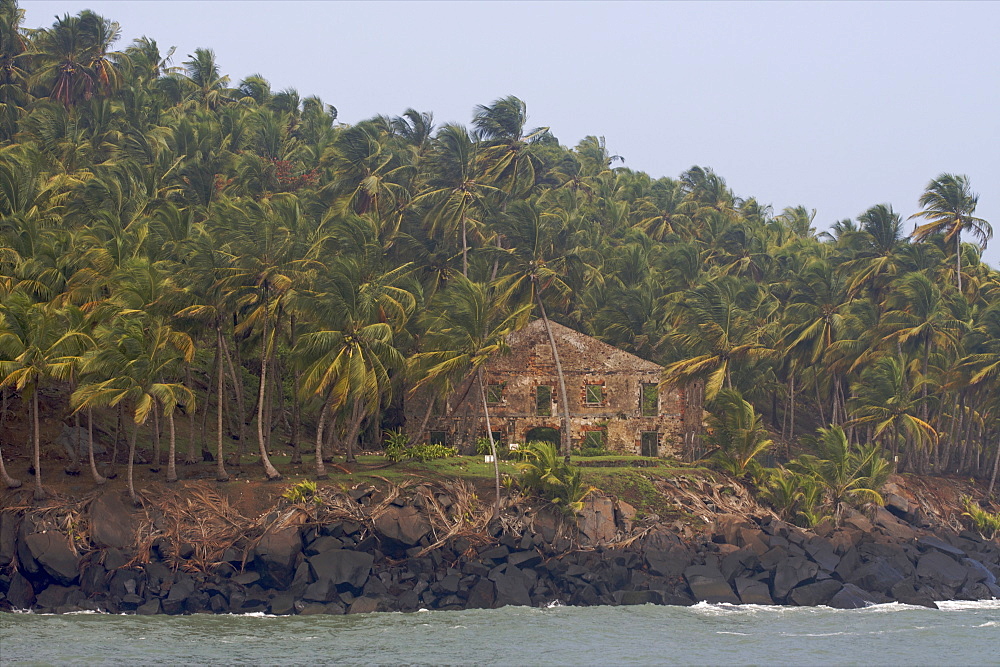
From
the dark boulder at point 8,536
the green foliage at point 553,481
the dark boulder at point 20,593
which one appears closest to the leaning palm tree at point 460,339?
the green foliage at point 553,481

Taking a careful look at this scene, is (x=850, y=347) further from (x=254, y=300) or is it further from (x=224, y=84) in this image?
(x=224, y=84)

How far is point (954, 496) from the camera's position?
49.2 meters

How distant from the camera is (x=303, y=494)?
122ft

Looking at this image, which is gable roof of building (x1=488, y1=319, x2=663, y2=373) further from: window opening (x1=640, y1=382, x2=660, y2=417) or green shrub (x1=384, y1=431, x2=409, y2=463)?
green shrub (x1=384, y1=431, x2=409, y2=463)

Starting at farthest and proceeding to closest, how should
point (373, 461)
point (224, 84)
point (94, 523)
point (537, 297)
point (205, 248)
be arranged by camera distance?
point (224, 84), point (537, 297), point (373, 461), point (205, 248), point (94, 523)

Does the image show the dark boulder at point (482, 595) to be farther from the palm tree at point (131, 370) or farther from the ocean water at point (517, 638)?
the palm tree at point (131, 370)

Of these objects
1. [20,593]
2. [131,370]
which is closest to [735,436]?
[131,370]

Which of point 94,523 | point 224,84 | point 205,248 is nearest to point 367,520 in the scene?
point 94,523

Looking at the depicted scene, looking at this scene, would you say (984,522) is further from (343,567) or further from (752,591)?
(343,567)

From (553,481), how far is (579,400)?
404 inches

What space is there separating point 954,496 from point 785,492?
1194 centimetres

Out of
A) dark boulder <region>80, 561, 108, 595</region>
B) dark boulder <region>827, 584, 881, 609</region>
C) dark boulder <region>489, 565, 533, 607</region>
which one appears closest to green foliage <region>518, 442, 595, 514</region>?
dark boulder <region>489, 565, 533, 607</region>

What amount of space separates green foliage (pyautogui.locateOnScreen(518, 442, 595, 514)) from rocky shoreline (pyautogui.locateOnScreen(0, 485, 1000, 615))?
0.70 metres

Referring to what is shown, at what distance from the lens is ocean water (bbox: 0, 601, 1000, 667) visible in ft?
93.8
